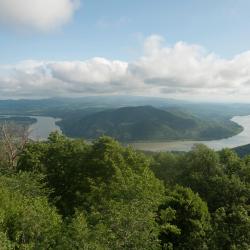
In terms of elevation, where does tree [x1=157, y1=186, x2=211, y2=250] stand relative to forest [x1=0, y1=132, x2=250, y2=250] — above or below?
below

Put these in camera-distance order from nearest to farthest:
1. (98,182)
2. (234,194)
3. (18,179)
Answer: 1. (18,179)
2. (98,182)
3. (234,194)

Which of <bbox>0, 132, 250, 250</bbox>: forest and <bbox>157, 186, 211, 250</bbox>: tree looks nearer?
<bbox>0, 132, 250, 250</bbox>: forest

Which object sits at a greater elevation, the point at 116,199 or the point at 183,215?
the point at 116,199

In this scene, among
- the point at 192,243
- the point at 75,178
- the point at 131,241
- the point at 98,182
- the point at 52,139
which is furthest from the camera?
the point at 52,139

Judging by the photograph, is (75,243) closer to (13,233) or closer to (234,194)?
(13,233)

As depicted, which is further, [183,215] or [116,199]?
[183,215]

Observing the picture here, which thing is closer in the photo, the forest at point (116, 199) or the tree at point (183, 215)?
the forest at point (116, 199)

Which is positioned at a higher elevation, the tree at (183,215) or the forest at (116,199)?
the forest at (116,199)

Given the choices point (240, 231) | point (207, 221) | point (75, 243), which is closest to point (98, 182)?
point (207, 221)
